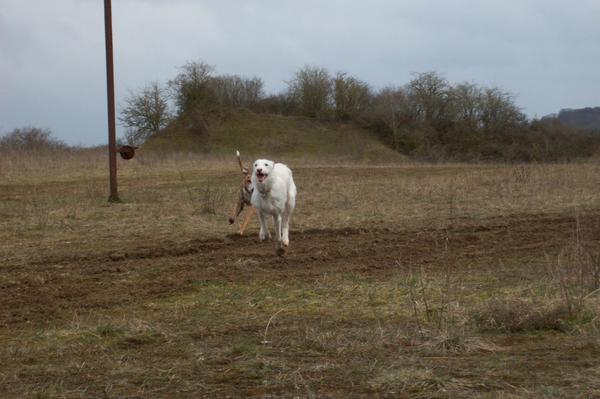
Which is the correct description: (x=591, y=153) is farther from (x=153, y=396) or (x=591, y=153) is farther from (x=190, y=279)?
(x=153, y=396)

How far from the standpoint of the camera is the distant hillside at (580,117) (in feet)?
199

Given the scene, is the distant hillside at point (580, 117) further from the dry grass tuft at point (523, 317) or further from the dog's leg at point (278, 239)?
the dry grass tuft at point (523, 317)

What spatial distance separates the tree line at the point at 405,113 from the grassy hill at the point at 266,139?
0.88 metres

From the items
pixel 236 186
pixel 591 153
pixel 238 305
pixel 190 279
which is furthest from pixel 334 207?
pixel 591 153

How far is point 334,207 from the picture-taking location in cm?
1702

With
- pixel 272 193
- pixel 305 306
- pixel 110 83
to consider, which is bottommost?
pixel 305 306

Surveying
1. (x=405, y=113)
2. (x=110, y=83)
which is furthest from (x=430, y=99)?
(x=110, y=83)

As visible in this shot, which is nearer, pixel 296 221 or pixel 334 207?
pixel 296 221

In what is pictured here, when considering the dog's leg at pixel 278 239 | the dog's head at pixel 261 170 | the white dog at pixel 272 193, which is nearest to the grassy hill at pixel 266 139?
the white dog at pixel 272 193

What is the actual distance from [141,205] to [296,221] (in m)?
4.73

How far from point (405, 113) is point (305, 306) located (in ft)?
186

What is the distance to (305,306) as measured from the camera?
23.7 ft

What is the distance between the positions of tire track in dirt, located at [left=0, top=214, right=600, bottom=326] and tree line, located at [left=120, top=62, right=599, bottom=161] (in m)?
42.6

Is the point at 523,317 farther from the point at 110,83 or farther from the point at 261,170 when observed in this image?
the point at 110,83
